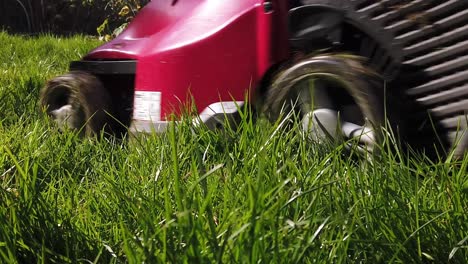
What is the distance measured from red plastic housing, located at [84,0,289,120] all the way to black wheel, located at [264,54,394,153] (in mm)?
128

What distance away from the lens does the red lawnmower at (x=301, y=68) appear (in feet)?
5.35

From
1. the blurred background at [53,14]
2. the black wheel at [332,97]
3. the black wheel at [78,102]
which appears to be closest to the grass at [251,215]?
the black wheel at [332,97]

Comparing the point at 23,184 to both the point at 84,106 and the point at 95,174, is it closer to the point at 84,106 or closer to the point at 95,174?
the point at 95,174

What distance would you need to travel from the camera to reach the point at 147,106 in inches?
87.1

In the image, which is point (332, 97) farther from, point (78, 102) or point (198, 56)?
point (78, 102)

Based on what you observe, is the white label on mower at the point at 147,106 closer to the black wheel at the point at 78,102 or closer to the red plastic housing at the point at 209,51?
the red plastic housing at the point at 209,51

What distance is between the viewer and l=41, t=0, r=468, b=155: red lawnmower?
5.35 feet

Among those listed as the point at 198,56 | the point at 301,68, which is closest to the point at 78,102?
the point at 198,56

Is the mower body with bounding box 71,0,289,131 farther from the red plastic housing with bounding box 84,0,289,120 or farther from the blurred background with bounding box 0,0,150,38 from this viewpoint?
the blurred background with bounding box 0,0,150,38

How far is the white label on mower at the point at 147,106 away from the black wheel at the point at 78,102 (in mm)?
116

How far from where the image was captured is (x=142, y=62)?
2236mm

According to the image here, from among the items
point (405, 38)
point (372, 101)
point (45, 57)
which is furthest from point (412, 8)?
point (45, 57)

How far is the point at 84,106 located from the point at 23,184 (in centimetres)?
108

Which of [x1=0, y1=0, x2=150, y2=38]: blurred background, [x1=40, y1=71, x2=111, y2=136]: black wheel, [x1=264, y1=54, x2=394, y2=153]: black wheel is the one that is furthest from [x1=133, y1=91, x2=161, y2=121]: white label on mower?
[x1=0, y1=0, x2=150, y2=38]: blurred background
